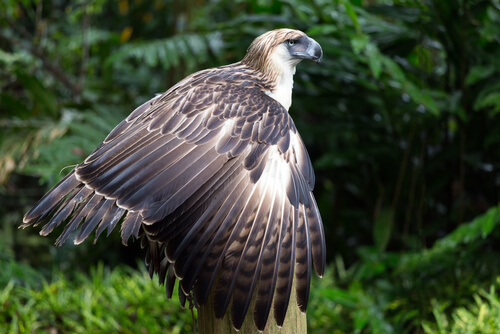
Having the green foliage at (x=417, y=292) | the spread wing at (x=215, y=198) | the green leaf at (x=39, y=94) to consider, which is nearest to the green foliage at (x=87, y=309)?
the green foliage at (x=417, y=292)

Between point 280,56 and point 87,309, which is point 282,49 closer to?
point 280,56

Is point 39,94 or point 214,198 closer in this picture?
point 214,198

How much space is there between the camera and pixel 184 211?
6.29ft

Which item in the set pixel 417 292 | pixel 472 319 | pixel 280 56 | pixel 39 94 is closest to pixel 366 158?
pixel 417 292

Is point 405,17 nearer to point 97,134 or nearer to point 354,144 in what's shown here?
point 354,144

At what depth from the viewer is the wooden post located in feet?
6.12

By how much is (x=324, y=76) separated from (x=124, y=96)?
1.98 metres

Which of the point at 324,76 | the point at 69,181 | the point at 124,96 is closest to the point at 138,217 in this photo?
the point at 69,181

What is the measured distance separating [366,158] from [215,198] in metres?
2.94

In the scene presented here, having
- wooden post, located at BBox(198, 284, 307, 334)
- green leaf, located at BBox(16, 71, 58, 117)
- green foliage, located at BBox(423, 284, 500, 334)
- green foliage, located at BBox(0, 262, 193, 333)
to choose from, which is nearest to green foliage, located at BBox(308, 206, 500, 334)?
green foliage, located at BBox(423, 284, 500, 334)

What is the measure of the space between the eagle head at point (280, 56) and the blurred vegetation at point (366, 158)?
0.98 meters

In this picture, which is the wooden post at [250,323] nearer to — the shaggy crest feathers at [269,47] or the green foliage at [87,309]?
the shaggy crest feathers at [269,47]

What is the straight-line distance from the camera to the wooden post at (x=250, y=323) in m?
1.87

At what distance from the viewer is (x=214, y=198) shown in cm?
195
